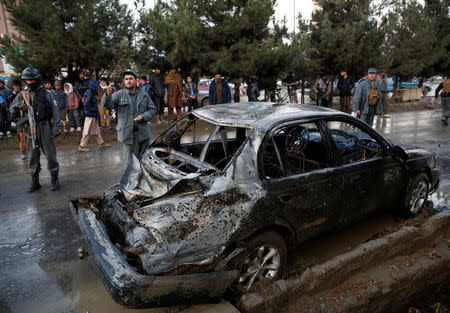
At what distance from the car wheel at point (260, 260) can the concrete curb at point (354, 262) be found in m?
0.21

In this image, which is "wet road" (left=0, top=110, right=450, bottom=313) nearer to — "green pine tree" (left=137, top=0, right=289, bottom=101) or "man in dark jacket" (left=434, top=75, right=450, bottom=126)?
"green pine tree" (left=137, top=0, right=289, bottom=101)

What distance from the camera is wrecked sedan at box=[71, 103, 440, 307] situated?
8.20ft

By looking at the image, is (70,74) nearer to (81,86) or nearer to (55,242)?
(81,86)

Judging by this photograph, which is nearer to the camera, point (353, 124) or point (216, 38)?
point (353, 124)

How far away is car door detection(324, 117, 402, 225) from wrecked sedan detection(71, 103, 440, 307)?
0.04 feet

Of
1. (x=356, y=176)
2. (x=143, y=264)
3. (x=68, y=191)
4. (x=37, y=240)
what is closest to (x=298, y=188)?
(x=356, y=176)

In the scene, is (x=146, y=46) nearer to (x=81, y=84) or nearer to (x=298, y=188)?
(x=81, y=84)

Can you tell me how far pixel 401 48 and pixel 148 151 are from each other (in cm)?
1577

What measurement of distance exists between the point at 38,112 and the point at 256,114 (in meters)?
3.60

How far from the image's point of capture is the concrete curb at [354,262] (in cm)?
270

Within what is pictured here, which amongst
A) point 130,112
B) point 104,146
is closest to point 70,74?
point 104,146

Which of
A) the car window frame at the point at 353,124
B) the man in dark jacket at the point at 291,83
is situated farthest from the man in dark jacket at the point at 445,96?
the car window frame at the point at 353,124

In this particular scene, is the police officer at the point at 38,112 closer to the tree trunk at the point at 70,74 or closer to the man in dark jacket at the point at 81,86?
the man in dark jacket at the point at 81,86

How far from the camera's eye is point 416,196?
4469 millimetres
